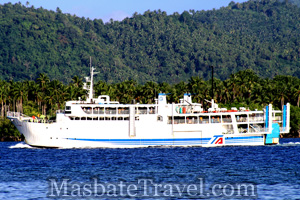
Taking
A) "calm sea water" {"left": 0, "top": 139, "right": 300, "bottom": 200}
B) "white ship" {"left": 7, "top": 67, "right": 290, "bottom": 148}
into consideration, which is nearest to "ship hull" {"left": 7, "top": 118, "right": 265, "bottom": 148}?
"white ship" {"left": 7, "top": 67, "right": 290, "bottom": 148}

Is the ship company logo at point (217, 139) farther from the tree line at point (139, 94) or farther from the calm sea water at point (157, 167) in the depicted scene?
the tree line at point (139, 94)

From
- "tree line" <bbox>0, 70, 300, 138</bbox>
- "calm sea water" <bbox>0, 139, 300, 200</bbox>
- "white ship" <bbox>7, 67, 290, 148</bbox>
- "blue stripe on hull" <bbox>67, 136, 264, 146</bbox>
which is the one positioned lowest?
"calm sea water" <bbox>0, 139, 300, 200</bbox>

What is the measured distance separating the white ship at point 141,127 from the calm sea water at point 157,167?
2.08 metres

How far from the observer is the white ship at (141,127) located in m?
72.2

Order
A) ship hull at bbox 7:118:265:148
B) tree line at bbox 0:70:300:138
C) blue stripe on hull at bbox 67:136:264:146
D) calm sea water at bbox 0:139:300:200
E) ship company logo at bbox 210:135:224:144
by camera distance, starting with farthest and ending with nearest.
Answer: tree line at bbox 0:70:300:138 → ship company logo at bbox 210:135:224:144 → blue stripe on hull at bbox 67:136:264:146 → ship hull at bbox 7:118:265:148 → calm sea water at bbox 0:139:300:200

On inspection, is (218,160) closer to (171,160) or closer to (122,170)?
(171,160)

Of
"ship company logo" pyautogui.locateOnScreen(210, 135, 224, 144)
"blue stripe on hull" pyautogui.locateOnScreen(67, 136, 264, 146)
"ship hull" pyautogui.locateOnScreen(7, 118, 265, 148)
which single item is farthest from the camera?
"ship company logo" pyautogui.locateOnScreen(210, 135, 224, 144)

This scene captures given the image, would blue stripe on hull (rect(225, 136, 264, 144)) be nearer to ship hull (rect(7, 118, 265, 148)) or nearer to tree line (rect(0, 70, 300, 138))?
ship hull (rect(7, 118, 265, 148))

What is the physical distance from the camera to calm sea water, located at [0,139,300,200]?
131ft

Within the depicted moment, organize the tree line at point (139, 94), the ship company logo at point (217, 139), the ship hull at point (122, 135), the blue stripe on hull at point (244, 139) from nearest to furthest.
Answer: the ship hull at point (122, 135) < the ship company logo at point (217, 139) < the blue stripe on hull at point (244, 139) < the tree line at point (139, 94)

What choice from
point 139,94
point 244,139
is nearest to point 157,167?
point 244,139

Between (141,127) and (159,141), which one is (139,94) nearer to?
(141,127)

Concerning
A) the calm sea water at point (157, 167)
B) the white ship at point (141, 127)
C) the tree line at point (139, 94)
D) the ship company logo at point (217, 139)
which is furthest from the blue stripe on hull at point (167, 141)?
the tree line at point (139, 94)

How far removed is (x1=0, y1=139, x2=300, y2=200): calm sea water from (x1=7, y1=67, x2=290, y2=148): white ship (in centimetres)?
208
